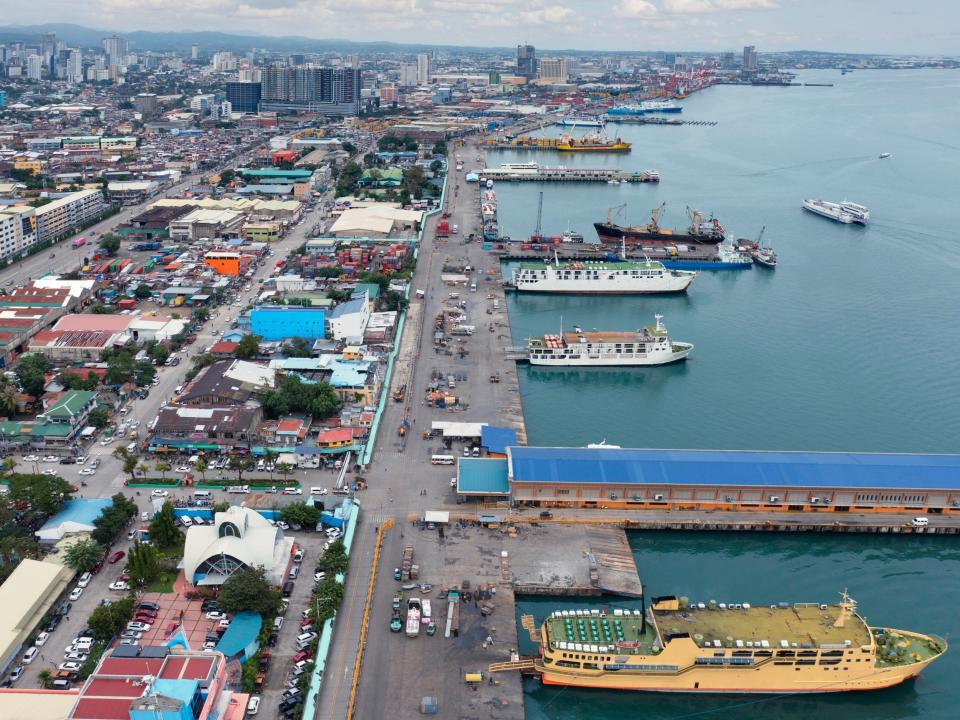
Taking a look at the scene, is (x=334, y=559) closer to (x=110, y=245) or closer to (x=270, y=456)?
(x=270, y=456)

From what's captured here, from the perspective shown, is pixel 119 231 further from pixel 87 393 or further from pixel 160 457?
pixel 160 457

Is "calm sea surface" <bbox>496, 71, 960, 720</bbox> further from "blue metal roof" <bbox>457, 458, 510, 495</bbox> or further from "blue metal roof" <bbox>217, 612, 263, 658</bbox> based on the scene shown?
"blue metal roof" <bbox>217, 612, 263, 658</bbox>

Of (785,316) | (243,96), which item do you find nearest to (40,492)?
(785,316)

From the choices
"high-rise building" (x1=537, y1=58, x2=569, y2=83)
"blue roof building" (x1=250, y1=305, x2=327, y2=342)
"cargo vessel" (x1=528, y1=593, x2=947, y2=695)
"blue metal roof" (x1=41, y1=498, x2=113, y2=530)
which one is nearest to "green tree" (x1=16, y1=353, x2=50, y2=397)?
"blue metal roof" (x1=41, y1=498, x2=113, y2=530)

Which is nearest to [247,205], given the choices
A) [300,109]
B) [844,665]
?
[844,665]

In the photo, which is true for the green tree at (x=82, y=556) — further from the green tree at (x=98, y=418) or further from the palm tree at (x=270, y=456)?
the green tree at (x=98, y=418)
